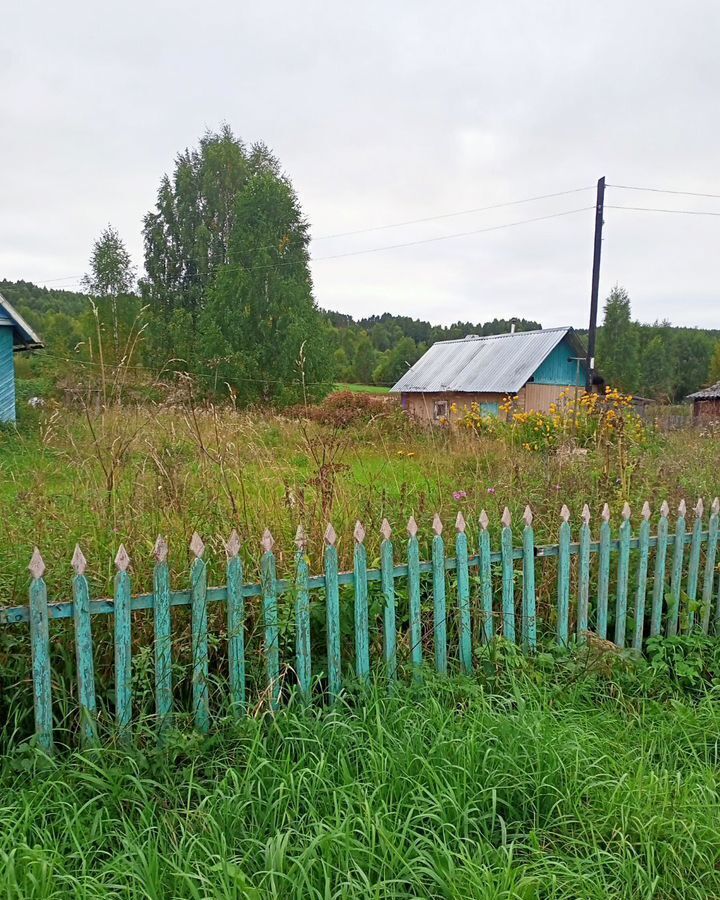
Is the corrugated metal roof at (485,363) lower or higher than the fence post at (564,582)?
higher

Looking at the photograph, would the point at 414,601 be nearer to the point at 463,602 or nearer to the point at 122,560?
the point at 463,602

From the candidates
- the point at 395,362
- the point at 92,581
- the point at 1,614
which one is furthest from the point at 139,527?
the point at 395,362

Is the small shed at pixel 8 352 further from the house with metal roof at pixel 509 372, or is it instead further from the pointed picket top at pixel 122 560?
the house with metal roof at pixel 509 372

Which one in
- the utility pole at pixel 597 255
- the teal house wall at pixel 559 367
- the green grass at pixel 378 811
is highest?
the utility pole at pixel 597 255

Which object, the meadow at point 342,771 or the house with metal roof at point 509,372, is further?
the house with metal roof at point 509,372

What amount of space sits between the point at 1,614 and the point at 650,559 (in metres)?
4.06

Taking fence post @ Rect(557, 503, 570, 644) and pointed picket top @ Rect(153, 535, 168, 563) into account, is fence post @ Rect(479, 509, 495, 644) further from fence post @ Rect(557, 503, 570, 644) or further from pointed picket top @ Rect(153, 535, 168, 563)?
pointed picket top @ Rect(153, 535, 168, 563)

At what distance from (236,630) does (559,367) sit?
25862 millimetres

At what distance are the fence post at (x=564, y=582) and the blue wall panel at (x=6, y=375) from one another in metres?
13.8

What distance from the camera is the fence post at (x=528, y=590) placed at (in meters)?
3.32

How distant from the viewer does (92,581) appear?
2750 millimetres

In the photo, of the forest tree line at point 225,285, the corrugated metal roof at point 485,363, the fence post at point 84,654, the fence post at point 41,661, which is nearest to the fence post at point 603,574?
the fence post at point 84,654

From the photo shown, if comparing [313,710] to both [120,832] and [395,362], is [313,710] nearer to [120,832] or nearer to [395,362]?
[120,832]

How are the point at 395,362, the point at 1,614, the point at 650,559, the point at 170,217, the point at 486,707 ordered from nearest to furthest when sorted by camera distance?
the point at 1,614 → the point at 486,707 → the point at 650,559 → the point at 170,217 → the point at 395,362
